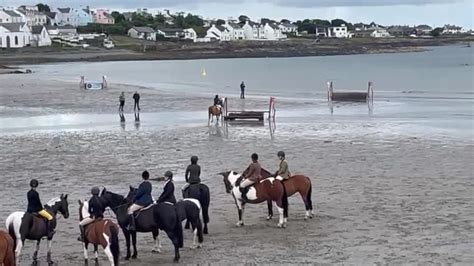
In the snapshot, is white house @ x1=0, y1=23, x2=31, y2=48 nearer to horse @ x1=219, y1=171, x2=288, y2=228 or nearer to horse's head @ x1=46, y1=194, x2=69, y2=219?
horse @ x1=219, y1=171, x2=288, y2=228

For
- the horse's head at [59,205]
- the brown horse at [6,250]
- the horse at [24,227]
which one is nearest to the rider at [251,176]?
the horse's head at [59,205]

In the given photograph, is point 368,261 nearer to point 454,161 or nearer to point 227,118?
point 454,161

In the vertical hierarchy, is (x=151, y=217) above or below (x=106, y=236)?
above

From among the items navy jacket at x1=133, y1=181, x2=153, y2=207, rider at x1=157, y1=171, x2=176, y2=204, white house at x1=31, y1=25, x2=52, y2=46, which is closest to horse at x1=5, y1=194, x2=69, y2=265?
navy jacket at x1=133, y1=181, x2=153, y2=207

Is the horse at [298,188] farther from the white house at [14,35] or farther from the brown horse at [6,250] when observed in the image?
the white house at [14,35]

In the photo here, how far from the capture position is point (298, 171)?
2730 centimetres

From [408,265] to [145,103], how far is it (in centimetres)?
4353

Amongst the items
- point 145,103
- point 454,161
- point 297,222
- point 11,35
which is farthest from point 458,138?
point 11,35

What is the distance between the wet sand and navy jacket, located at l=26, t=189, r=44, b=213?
1340 mm

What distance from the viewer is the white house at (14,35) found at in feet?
545

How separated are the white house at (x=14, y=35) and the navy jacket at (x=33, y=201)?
15774cm

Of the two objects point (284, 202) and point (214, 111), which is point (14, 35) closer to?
point (214, 111)

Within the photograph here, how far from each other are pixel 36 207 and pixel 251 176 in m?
5.38

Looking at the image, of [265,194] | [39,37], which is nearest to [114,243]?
[265,194]
